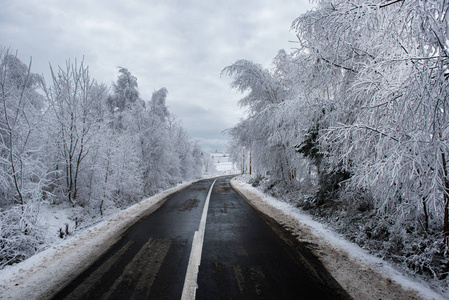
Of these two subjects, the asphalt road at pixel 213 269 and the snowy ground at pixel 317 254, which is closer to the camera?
the asphalt road at pixel 213 269

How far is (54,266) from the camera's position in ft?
13.3

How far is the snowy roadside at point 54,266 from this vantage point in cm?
330

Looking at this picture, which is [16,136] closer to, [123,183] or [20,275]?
[20,275]

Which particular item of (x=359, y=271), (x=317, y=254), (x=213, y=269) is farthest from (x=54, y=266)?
(x=359, y=271)

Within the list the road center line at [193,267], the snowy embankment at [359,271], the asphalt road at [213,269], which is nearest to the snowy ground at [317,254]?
the snowy embankment at [359,271]

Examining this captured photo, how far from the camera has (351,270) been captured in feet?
12.6

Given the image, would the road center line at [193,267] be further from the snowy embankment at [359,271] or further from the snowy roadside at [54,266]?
the snowy embankment at [359,271]

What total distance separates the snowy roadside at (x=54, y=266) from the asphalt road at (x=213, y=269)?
28cm

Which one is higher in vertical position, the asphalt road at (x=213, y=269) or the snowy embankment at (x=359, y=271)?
the asphalt road at (x=213, y=269)

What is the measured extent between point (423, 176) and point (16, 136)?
962 centimetres

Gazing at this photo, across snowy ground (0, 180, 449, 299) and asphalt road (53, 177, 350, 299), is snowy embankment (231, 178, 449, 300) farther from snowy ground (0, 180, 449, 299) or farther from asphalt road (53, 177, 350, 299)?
asphalt road (53, 177, 350, 299)

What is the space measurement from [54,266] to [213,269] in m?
2.93

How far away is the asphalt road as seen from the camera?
10.2 feet

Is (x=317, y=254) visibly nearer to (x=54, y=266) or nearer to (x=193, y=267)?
(x=193, y=267)
